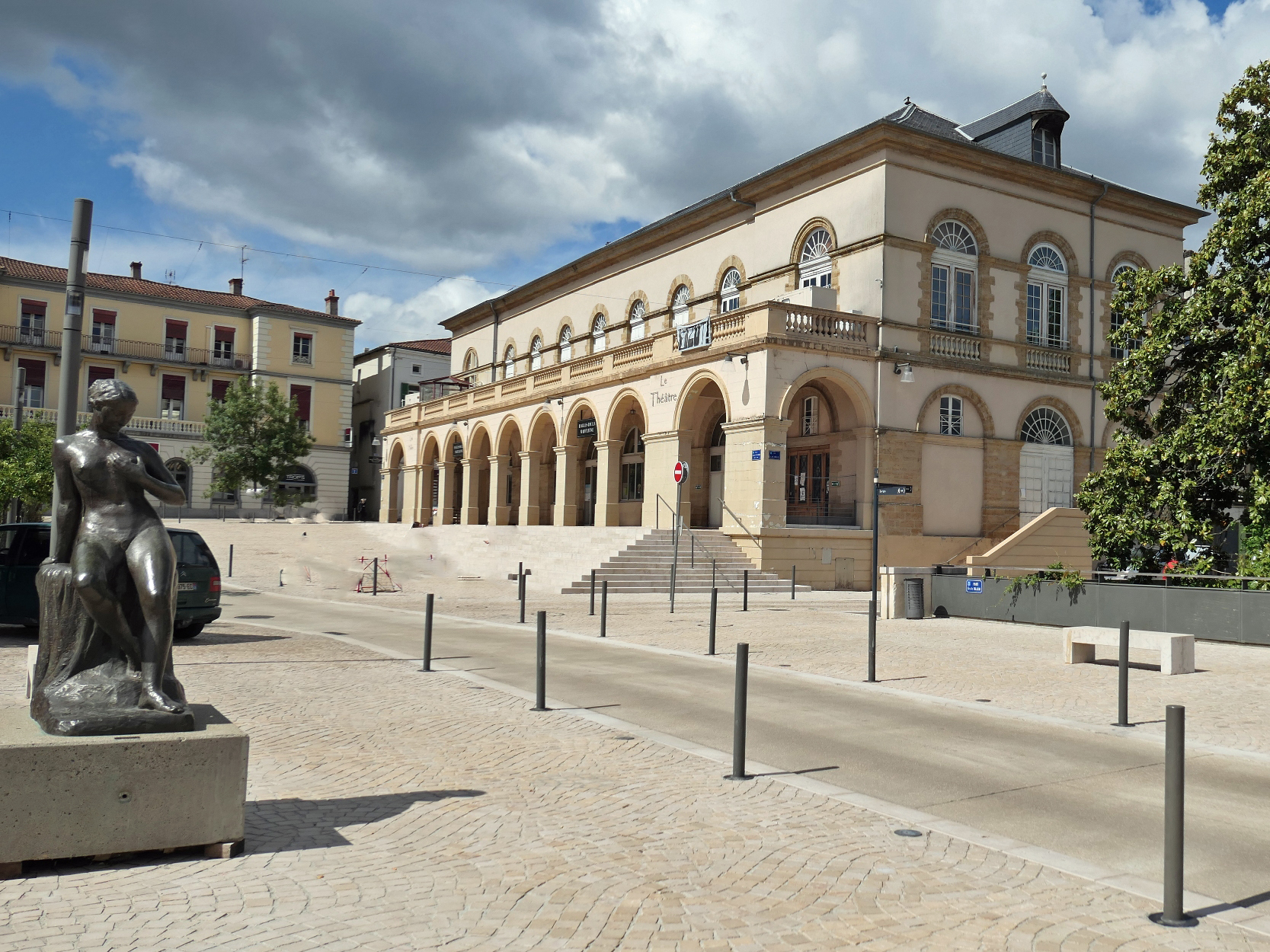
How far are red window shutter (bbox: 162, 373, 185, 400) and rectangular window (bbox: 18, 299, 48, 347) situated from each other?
6431 mm

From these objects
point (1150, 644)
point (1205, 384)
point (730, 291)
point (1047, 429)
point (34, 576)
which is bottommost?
point (1150, 644)

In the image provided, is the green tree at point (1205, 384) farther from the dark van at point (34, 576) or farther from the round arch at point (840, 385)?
the dark van at point (34, 576)

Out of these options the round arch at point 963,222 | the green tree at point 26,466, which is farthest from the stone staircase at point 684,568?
the green tree at point 26,466

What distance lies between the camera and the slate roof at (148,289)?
56.0 meters

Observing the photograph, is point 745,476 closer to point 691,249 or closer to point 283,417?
point 691,249

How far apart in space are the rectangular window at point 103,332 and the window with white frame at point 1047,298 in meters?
47.8

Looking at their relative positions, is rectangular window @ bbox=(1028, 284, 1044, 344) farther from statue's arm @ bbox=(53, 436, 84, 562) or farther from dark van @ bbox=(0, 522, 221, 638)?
statue's arm @ bbox=(53, 436, 84, 562)

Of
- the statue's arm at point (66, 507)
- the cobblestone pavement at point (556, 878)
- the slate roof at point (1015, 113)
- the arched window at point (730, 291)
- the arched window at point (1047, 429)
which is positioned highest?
the slate roof at point (1015, 113)

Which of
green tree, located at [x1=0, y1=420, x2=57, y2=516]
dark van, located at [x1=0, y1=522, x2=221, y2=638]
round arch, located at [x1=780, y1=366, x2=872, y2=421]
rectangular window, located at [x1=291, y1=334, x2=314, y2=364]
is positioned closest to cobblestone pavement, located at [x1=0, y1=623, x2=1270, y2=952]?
dark van, located at [x1=0, y1=522, x2=221, y2=638]

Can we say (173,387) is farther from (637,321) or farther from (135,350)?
(637,321)

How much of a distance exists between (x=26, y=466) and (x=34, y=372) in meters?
32.6

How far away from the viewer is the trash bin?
20406 millimetres

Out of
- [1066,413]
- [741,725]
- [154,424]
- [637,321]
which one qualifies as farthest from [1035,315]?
[154,424]

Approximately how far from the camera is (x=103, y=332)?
A: 5781 cm
